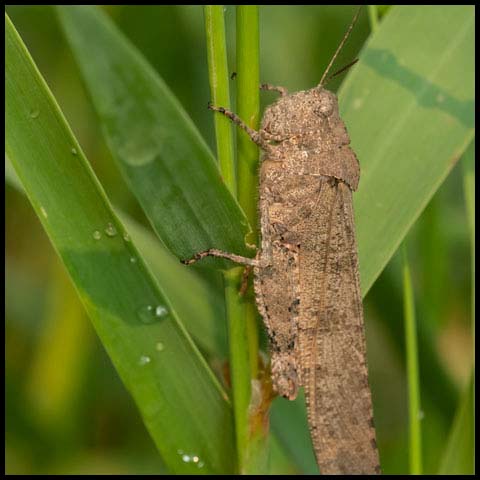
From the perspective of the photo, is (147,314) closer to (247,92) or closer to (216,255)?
(216,255)

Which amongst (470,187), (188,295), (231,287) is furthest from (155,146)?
(470,187)

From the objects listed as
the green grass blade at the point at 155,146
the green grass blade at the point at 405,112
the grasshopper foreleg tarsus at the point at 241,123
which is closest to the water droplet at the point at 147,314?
the green grass blade at the point at 155,146

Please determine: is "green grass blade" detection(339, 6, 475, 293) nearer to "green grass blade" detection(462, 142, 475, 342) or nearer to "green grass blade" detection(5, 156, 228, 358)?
"green grass blade" detection(462, 142, 475, 342)

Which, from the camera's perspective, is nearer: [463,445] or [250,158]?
[250,158]

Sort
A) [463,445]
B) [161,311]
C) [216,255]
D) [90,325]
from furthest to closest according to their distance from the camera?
[90,325] < [463,445] < [216,255] < [161,311]

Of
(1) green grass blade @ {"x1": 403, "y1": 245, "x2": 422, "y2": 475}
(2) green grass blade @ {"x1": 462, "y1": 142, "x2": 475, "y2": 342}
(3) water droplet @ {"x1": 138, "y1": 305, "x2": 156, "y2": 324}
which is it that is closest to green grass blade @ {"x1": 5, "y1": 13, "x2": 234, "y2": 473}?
(3) water droplet @ {"x1": 138, "y1": 305, "x2": 156, "y2": 324}
